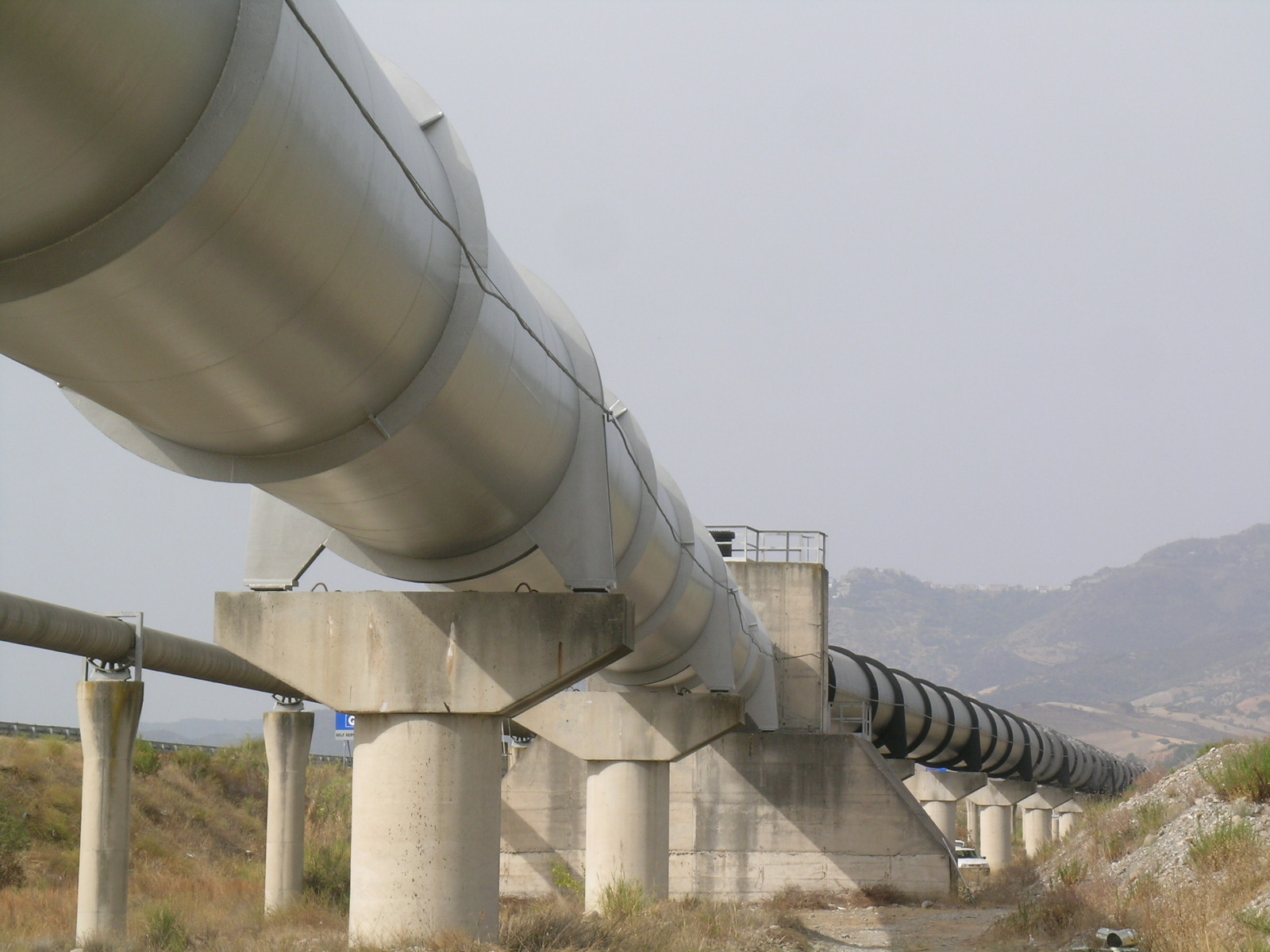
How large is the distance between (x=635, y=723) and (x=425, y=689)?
30.0 ft

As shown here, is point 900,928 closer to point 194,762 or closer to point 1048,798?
point 194,762

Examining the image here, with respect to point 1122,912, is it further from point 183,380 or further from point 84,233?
point 84,233

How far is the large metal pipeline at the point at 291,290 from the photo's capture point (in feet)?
13.6

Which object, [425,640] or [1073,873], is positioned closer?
[425,640]

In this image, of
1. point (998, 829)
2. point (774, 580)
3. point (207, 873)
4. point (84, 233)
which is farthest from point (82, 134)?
point (998, 829)

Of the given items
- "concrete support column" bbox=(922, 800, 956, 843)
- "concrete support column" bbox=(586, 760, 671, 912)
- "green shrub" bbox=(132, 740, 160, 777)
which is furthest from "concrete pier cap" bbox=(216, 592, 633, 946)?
"concrete support column" bbox=(922, 800, 956, 843)

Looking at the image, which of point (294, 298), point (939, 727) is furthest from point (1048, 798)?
point (294, 298)

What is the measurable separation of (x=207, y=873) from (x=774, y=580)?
48.5 ft

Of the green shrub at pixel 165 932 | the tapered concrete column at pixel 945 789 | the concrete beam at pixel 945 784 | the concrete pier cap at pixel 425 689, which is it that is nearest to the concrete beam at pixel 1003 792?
the tapered concrete column at pixel 945 789

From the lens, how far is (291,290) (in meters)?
5.36

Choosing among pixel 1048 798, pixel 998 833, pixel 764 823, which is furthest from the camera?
pixel 1048 798

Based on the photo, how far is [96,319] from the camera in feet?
16.3

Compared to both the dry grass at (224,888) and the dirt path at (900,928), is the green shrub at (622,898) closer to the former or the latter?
the dry grass at (224,888)

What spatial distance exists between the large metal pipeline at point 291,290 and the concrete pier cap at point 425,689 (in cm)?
34
